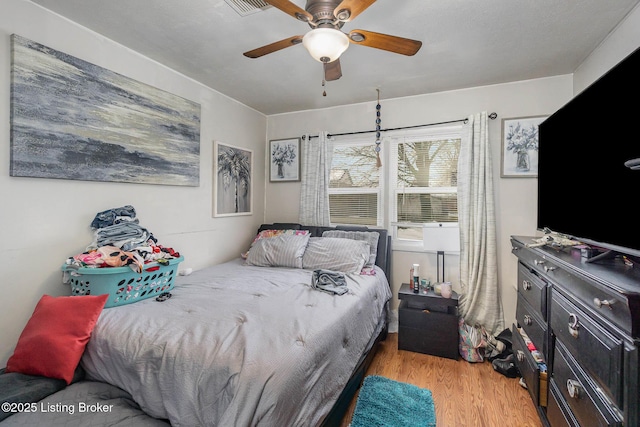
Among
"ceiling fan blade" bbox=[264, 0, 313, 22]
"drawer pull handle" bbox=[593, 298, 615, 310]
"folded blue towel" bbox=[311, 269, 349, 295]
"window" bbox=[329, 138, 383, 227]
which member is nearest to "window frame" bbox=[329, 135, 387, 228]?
"window" bbox=[329, 138, 383, 227]

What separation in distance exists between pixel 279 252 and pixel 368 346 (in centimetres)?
120

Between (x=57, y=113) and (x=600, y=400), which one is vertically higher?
(x=57, y=113)

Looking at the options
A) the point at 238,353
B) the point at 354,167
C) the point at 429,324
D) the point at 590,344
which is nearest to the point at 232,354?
the point at 238,353

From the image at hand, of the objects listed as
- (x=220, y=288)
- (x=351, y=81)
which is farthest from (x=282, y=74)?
(x=220, y=288)

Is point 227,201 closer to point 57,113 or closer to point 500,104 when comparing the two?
point 57,113

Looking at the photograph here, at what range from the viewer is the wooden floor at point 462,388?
5.86ft

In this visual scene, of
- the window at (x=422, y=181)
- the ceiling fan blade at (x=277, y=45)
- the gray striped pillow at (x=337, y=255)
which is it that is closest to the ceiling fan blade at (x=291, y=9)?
the ceiling fan blade at (x=277, y=45)

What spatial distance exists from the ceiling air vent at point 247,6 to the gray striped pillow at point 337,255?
6.37ft

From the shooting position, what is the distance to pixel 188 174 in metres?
2.70

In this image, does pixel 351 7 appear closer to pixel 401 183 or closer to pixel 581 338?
pixel 581 338

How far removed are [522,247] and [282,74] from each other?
237 centimetres

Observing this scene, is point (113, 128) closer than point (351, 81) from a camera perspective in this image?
Yes

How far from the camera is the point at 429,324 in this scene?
256 centimetres

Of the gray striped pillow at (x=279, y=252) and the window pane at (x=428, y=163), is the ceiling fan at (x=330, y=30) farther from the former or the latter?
the gray striped pillow at (x=279, y=252)
